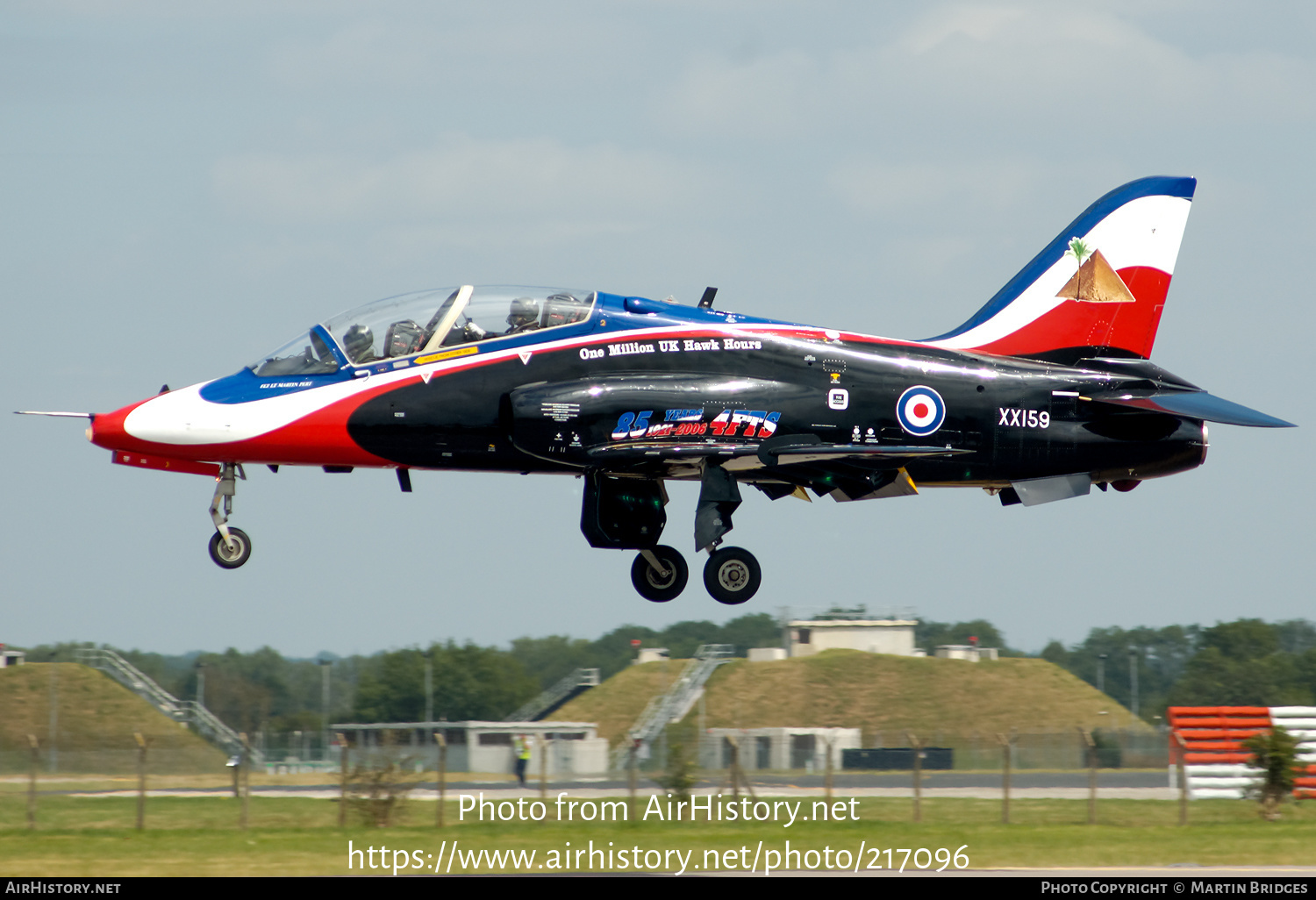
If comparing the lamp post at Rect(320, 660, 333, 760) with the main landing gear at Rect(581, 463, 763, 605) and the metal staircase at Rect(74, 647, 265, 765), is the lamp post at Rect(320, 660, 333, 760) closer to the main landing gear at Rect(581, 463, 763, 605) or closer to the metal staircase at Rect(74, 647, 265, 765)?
the metal staircase at Rect(74, 647, 265, 765)

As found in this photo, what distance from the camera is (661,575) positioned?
2170 cm

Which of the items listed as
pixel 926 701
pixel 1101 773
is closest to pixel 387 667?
pixel 926 701

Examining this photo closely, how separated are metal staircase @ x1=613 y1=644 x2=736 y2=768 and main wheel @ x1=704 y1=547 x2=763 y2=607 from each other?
2072 centimetres

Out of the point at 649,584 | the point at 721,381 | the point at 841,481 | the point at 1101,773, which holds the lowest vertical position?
the point at 1101,773

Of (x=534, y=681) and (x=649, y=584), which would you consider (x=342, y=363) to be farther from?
(x=534, y=681)

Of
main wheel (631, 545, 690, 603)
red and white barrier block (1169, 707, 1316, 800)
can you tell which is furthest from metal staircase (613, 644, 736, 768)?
main wheel (631, 545, 690, 603)

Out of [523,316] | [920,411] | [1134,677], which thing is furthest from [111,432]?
[1134,677]

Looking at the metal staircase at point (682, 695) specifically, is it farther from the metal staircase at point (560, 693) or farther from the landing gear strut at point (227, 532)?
the landing gear strut at point (227, 532)

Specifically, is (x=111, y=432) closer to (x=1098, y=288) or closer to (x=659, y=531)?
(x=659, y=531)

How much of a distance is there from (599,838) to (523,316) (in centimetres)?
745

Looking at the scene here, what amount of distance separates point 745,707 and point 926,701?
823 cm

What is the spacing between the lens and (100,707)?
4397 cm

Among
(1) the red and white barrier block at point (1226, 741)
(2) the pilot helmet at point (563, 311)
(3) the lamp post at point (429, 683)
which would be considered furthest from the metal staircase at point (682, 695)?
(2) the pilot helmet at point (563, 311)
